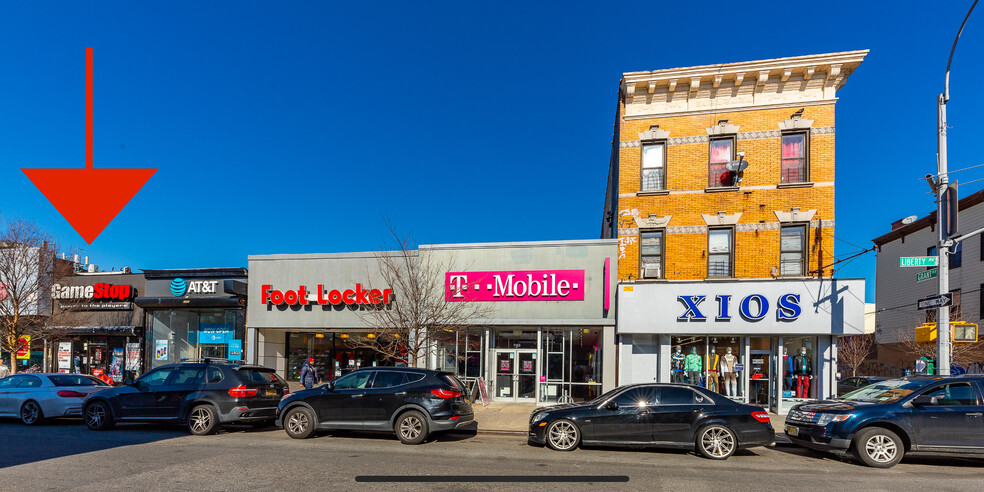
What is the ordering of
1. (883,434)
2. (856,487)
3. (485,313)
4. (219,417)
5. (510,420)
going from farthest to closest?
(485,313)
(510,420)
(219,417)
(883,434)
(856,487)

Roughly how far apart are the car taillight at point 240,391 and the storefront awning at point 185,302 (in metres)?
10.4

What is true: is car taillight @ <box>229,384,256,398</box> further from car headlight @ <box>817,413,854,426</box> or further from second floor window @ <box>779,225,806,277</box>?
second floor window @ <box>779,225,806,277</box>

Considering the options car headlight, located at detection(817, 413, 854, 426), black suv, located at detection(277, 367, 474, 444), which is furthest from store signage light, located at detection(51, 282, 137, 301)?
car headlight, located at detection(817, 413, 854, 426)

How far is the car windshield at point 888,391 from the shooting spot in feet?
34.7

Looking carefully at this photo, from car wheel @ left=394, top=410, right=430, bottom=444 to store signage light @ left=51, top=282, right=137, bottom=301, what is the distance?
1724 centimetres

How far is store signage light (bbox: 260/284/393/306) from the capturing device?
20984 mm

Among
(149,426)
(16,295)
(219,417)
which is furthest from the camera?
(16,295)

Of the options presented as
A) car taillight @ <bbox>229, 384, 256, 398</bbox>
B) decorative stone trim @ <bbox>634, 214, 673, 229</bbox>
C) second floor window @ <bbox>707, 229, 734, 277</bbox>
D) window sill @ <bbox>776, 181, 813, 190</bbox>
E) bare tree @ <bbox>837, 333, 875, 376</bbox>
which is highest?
window sill @ <bbox>776, 181, 813, 190</bbox>

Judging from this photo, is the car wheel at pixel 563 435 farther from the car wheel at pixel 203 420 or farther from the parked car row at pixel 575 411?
the car wheel at pixel 203 420

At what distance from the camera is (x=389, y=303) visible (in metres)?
20.2

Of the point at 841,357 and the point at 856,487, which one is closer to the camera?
the point at 856,487

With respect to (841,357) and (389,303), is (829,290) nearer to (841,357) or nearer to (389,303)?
(389,303)

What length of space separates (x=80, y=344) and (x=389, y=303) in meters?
14.5

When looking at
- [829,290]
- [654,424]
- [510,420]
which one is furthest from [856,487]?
[829,290]
